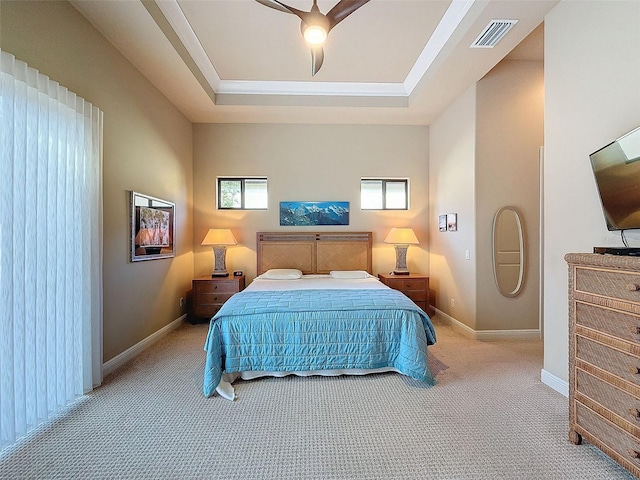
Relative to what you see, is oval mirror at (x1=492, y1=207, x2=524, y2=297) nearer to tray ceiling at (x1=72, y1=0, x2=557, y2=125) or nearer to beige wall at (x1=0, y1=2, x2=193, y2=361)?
tray ceiling at (x1=72, y1=0, x2=557, y2=125)

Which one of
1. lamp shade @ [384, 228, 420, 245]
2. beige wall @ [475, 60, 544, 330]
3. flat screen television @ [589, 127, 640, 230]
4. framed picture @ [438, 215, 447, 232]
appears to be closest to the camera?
flat screen television @ [589, 127, 640, 230]

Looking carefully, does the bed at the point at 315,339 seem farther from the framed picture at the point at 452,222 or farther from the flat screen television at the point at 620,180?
the framed picture at the point at 452,222

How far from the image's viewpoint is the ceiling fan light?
7.47ft

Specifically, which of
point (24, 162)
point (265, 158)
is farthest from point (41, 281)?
point (265, 158)

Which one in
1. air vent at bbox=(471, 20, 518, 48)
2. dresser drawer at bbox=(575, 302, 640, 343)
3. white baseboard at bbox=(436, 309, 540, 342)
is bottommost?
white baseboard at bbox=(436, 309, 540, 342)

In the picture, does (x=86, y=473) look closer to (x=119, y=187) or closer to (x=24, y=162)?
(x=24, y=162)

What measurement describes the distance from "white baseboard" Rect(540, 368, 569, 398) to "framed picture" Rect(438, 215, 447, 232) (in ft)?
7.69

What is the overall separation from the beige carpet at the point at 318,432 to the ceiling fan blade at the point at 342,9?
2.92 m

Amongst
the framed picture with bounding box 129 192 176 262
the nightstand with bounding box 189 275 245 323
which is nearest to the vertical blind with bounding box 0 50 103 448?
the framed picture with bounding box 129 192 176 262

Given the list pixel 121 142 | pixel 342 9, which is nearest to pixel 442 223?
pixel 342 9

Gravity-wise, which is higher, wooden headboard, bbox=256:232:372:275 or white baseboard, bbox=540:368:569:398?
wooden headboard, bbox=256:232:372:275

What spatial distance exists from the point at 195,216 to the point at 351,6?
3.88 metres

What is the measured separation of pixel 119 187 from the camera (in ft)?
10.1

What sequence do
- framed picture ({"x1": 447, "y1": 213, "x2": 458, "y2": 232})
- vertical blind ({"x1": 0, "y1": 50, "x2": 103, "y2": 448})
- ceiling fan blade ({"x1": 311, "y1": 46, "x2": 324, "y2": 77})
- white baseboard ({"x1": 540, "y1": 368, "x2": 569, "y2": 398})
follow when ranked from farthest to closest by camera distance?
framed picture ({"x1": 447, "y1": 213, "x2": 458, "y2": 232}), ceiling fan blade ({"x1": 311, "y1": 46, "x2": 324, "y2": 77}), white baseboard ({"x1": 540, "y1": 368, "x2": 569, "y2": 398}), vertical blind ({"x1": 0, "y1": 50, "x2": 103, "y2": 448})
